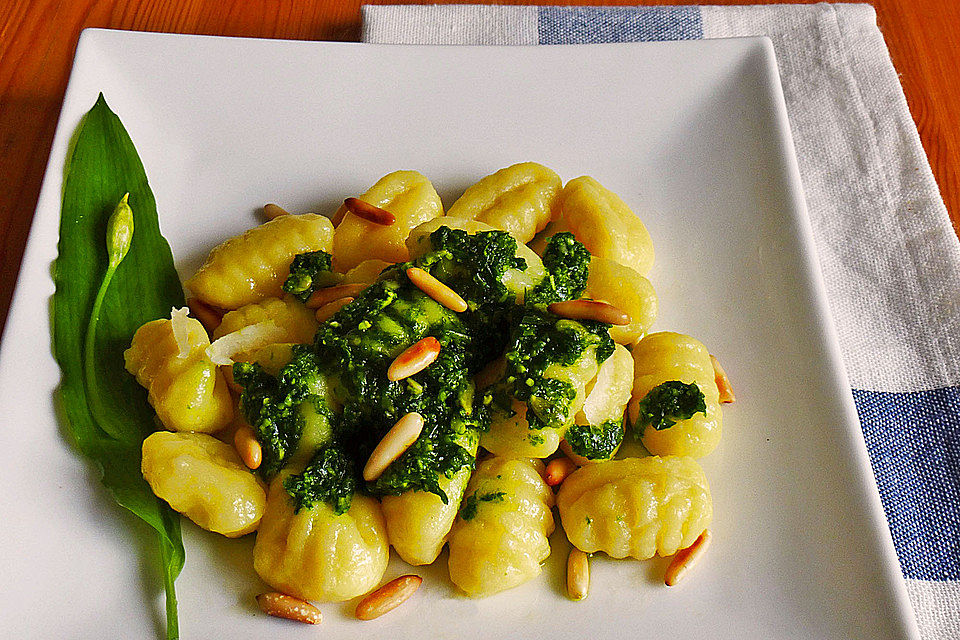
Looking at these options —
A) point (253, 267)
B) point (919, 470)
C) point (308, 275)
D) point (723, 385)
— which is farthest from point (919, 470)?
point (253, 267)

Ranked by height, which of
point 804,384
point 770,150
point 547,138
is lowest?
point 804,384

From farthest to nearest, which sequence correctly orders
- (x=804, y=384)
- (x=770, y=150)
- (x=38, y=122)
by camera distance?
(x=38, y=122) → (x=770, y=150) → (x=804, y=384)

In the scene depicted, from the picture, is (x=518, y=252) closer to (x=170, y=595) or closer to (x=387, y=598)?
(x=387, y=598)

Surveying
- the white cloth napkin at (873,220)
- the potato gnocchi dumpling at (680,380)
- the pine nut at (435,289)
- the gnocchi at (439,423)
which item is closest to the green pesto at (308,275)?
the gnocchi at (439,423)

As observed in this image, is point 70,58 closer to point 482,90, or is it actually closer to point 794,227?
point 482,90

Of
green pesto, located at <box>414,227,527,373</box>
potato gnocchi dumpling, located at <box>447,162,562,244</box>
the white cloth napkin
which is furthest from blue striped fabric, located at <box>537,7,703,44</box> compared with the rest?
green pesto, located at <box>414,227,527,373</box>

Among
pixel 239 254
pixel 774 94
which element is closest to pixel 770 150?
pixel 774 94
